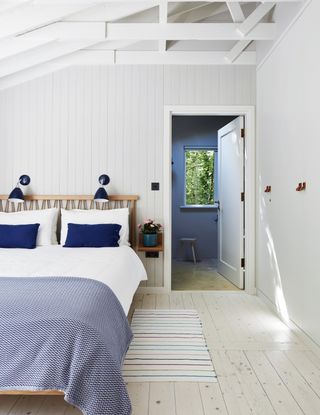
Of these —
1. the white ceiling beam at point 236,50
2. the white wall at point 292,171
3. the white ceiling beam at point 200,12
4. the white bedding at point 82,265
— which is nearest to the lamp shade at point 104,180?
the white bedding at point 82,265

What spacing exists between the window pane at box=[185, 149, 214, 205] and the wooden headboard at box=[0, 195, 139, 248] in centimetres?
248

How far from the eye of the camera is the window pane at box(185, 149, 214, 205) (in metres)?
6.33

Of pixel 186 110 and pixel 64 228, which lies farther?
pixel 186 110

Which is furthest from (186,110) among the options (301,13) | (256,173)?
(301,13)

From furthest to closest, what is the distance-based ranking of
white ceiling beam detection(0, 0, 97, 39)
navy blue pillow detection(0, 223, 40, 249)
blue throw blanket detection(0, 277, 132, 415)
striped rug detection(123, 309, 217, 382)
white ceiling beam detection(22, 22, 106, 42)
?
navy blue pillow detection(0, 223, 40, 249) < white ceiling beam detection(22, 22, 106, 42) < white ceiling beam detection(0, 0, 97, 39) < striped rug detection(123, 309, 217, 382) < blue throw blanket detection(0, 277, 132, 415)

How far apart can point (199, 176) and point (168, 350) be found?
4.24 m

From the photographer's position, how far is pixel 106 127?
13.2 feet

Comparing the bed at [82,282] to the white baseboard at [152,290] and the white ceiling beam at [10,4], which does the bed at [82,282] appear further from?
the white ceiling beam at [10,4]

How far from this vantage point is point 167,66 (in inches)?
159

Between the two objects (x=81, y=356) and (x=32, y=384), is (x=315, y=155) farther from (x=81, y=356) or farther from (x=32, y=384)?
(x=32, y=384)

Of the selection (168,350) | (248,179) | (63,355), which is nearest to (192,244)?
(248,179)

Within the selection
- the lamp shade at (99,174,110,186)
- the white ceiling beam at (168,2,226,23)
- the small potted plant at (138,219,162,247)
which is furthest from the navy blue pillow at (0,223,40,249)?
the white ceiling beam at (168,2,226,23)

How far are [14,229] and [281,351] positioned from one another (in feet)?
8.82

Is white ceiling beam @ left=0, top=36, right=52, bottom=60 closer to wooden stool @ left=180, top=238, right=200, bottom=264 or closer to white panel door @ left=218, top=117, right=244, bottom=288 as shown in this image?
white panel door @ left=218, top=117, right=244, bottom=288
